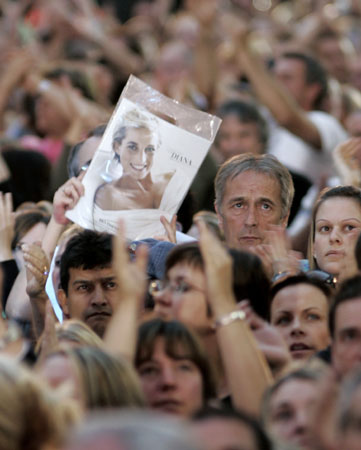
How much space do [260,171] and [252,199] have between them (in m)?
0.14

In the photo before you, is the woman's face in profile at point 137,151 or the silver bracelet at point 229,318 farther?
the woman's face in profile at point 137,151

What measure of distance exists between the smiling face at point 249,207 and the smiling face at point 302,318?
634 millimetres

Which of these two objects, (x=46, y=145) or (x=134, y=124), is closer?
(x=134, y=124)

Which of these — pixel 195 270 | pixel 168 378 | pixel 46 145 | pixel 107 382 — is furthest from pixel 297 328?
pixel 46 145

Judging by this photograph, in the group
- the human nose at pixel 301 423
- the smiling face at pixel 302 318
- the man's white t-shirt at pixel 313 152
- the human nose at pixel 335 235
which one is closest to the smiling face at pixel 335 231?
the human nose at pixel 335 235

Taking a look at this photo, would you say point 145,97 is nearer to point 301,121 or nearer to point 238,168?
point 238,168

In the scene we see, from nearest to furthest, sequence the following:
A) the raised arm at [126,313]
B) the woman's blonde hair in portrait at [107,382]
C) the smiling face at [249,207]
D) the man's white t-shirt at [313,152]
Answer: the woman's blonde hair in portrait at [107,382]
the raised arm at [126,313]
the smiling face at [249,207]
the man's white t-shirt at [313,152]

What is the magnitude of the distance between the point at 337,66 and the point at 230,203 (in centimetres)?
443

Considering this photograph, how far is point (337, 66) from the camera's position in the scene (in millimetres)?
9414

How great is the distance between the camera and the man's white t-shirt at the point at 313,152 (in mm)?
7223

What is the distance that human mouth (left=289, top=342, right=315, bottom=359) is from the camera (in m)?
4.41

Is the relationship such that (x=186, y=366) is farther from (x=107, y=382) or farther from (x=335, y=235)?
(x=335, y=235)

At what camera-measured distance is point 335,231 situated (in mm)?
5074

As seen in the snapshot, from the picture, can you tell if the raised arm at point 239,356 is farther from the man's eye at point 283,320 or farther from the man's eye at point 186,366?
the man's eye at point 283,320
